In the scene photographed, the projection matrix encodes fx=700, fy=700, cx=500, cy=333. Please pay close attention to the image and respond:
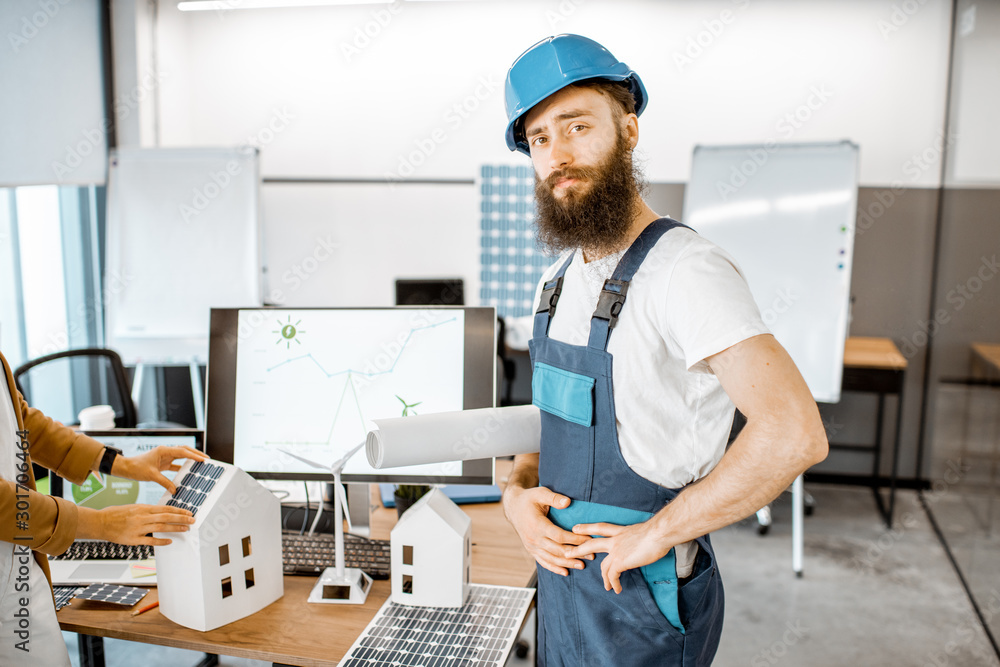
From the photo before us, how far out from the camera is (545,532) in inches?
45.5

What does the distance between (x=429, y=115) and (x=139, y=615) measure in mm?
3918

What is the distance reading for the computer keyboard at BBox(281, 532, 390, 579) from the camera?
1.46 m

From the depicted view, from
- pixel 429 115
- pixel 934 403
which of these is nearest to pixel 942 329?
pixel 934 403

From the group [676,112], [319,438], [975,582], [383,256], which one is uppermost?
[676,112]

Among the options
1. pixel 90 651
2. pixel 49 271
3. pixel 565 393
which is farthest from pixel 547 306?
pixel 49 271

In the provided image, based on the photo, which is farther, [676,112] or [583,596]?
[676,112]

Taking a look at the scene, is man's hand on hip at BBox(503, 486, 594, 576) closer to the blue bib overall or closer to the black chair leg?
the blue bib overall

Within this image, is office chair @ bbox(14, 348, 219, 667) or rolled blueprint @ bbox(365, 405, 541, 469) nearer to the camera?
rolled blueprint @ bbox(365, 405, 541, 469)

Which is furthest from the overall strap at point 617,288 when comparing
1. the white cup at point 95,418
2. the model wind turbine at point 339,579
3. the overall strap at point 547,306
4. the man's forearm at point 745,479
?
the white cup at point 95,418

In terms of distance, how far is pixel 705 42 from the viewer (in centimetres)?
434

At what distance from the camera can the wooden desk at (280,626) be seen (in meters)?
1.20

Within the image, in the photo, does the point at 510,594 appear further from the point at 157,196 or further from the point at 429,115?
the point at 429,115

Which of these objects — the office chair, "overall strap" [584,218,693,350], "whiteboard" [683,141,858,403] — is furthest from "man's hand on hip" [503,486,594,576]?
the office chair

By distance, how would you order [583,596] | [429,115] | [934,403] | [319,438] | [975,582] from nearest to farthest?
1. [583,596]
2. [319,438]
3. [975,582]
4. [934,403]
5. [429,115]
